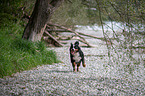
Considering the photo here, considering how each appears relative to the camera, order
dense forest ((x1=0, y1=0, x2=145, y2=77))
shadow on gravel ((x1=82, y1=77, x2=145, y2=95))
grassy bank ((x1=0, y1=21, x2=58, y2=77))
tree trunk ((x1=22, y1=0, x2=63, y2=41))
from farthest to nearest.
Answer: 1. tree trunk ((x1=22, y1=0, x2=63, y2=41))
2. grassy bank ((x1=0, y1=21, x2=58, y2=77))
3. shadow on gravel ((x1=82, y1=77, x2=145, y2=95))
4. dense forest ((x1=0, y1=0, x2=145, y2=77))

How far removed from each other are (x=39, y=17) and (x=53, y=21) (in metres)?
6.60

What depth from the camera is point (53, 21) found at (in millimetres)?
14031

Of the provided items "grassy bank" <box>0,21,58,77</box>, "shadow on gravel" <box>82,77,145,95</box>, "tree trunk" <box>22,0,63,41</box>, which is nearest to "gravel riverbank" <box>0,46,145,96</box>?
"shadow on gravel" <box>82,77,145,95</box>

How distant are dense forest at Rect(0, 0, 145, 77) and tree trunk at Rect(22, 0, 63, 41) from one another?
0.38 metres

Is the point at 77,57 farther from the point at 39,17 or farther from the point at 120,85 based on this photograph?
the point at 39,17

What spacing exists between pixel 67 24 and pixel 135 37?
11.3 meters

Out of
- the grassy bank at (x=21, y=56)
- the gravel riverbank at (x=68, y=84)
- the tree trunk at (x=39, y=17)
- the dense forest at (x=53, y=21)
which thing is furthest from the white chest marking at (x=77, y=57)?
the tree trunk at (x=39, y=17)

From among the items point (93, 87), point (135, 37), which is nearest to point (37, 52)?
point (93, 87)

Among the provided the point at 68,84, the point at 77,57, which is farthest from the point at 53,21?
the point at 68,84

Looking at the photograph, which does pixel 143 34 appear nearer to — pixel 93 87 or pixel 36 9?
pixel 93 87

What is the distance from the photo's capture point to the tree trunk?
290 inches

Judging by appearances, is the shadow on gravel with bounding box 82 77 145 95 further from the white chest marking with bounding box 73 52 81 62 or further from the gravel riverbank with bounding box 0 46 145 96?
the white chest marking with bounding box 73 52 81 62

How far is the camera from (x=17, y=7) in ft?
35.1

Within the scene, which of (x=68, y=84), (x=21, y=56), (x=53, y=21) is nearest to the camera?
(x=68, y=84)
